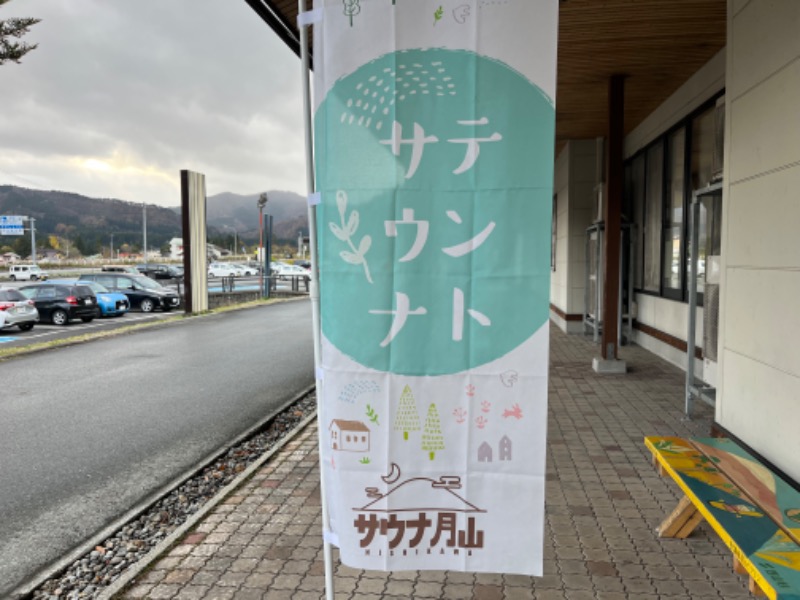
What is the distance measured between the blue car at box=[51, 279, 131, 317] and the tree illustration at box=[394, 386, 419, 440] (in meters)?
20.6

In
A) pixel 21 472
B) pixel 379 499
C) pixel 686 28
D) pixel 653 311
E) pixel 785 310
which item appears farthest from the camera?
pixel 653 311

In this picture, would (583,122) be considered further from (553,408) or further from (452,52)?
(452,52)

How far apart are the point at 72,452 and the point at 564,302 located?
33.1 feet

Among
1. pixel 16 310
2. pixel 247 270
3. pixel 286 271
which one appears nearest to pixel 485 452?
pixel 16 310

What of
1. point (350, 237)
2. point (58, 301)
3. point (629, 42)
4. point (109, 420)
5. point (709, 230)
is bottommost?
point (109, 420)

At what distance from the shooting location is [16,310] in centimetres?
1656

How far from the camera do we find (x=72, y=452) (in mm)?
5480

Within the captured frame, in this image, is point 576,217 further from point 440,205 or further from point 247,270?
point 247,270

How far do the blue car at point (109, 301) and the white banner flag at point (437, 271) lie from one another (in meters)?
20.5

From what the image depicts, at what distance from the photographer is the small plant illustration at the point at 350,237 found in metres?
2.15

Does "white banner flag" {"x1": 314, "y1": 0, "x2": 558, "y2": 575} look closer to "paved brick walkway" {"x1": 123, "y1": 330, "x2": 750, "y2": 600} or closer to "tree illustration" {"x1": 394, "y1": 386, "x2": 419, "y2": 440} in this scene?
"tree illustration" {"x1": 394, "y1": 386, "x2": 419, "y2": 440}

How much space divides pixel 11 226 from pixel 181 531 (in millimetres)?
62407

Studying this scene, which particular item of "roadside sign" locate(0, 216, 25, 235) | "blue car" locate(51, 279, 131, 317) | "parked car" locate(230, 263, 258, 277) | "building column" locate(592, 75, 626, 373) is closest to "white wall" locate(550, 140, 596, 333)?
"building column" locate(592, 75, 626, 373)

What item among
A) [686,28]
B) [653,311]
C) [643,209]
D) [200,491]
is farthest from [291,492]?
[643,209]
